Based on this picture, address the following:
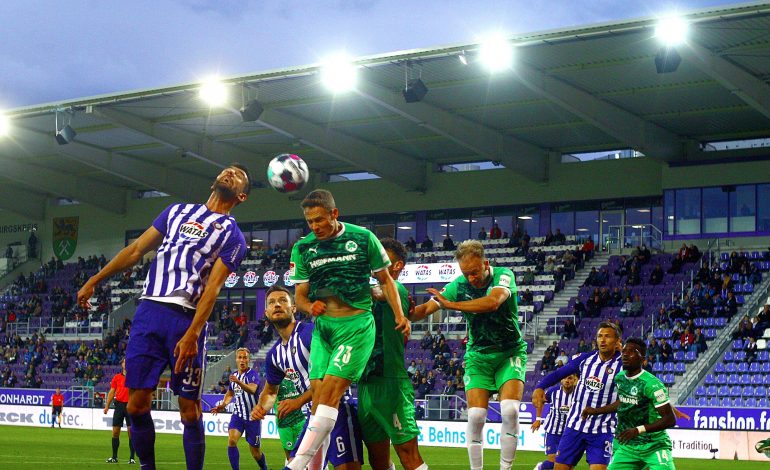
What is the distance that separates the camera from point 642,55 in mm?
33312

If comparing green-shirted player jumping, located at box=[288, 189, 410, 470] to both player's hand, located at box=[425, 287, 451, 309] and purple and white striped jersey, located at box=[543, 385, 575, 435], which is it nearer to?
player's hand, located at box=[425, 287, 451, 309]

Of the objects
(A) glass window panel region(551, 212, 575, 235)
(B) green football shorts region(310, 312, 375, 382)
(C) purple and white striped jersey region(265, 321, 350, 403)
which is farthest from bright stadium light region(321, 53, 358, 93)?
(B) green football shorts region(310, 312, 375, 382)

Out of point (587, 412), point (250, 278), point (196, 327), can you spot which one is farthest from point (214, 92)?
point (196, 327)

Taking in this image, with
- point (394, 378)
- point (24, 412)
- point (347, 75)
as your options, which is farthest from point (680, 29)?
point (24, 412)

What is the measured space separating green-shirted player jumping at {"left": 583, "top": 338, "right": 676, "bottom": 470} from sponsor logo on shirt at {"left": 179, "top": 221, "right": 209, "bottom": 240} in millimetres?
4363

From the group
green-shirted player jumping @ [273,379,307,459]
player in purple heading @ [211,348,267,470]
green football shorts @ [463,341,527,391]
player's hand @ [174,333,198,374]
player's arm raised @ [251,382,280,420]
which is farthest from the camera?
player in purple heading @ [211,348,267,470]

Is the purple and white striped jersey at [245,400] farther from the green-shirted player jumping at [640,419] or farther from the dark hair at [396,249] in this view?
the dark hair at [396,249]

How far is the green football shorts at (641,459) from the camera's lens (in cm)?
1020

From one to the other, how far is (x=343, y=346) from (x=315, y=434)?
678 mm

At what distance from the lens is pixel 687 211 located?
42.8m

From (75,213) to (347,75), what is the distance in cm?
3025

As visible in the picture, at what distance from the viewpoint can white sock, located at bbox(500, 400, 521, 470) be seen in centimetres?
1112

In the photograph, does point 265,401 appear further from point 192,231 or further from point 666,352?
point 666,352

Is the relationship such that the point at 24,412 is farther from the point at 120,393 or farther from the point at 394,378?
the point at 394,378
